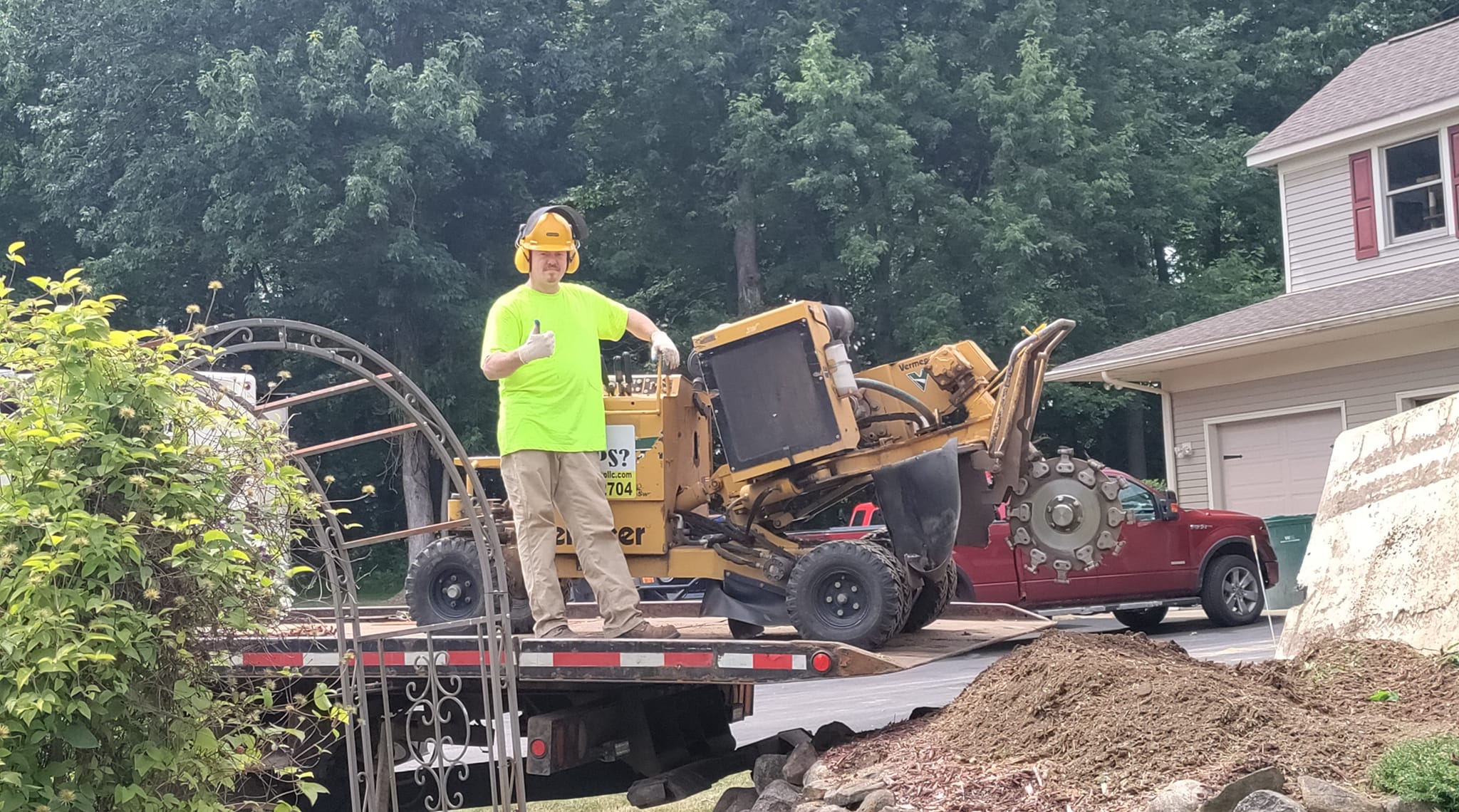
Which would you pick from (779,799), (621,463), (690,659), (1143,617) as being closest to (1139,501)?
(1143,617)

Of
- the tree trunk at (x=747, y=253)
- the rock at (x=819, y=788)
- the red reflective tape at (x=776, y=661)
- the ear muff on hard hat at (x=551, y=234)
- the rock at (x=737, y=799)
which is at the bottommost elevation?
the rock at (x=737, y=799)

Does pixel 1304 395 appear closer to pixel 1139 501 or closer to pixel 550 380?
pixel 1139 501

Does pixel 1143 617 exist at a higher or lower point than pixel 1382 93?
lower

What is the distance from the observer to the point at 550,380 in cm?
688

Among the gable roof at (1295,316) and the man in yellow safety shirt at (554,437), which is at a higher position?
the gable roof at (1295,316)

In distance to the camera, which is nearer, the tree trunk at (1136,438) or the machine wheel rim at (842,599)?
the machine wheel rim at (842,599)

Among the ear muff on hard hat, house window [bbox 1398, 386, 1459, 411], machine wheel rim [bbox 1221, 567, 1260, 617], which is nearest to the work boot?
the ear muff on hard hat

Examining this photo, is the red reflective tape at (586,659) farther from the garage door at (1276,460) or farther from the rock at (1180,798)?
the garage door at (1276,460)

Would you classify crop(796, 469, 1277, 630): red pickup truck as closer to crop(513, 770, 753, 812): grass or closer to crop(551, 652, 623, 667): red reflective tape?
crop(513, 770, 753, 812): grass

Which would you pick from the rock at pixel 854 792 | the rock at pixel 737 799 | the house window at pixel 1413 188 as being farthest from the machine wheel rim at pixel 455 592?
the house window at pixel 1413 188

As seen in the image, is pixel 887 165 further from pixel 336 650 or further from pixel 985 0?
pixel 336 650

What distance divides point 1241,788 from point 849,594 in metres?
2.78

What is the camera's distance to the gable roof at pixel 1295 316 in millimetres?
16797

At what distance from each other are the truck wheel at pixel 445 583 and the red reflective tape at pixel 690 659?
2.14 m
